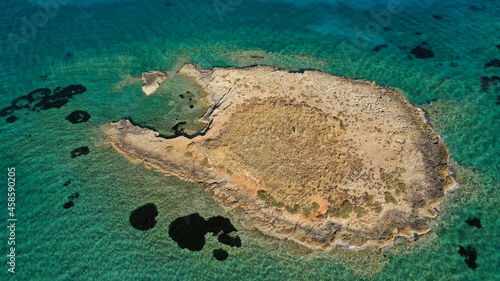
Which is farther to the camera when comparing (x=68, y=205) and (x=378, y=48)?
(x=378, y=48)

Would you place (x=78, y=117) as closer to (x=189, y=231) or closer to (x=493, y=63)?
(x=189, y=231)

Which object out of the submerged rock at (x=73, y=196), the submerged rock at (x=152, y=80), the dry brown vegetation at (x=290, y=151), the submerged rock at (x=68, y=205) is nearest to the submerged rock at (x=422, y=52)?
the dry brown vegetation at (x=290, y=151)

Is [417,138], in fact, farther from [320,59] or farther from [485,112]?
[320,59]

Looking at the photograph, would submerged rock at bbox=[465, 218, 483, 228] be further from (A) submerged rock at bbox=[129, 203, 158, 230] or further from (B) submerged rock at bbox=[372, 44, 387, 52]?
(B) submerged rock at bbox=[372, 44, 387, 52]

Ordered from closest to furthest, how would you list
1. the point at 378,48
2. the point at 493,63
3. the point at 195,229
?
the point at 195,229 < the point at 493,63 < the point at 378,48

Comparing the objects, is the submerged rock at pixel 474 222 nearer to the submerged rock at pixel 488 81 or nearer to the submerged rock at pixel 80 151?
the submerged rock at pixel 488 81

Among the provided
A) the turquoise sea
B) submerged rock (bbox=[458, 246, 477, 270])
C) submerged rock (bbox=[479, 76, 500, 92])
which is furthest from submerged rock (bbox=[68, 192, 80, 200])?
submerged rock (bbox=[479, 76, 500, 92])

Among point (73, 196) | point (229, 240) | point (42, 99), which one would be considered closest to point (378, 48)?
point (229, 240)
